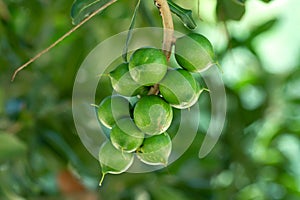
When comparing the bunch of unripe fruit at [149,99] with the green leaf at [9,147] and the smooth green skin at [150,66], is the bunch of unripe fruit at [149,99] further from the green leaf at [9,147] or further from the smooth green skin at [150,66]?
the green leaf at [9,147]

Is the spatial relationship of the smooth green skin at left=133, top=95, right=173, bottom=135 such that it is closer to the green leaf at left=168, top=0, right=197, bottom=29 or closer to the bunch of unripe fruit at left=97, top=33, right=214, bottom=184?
the bunch of unripe fruit at left=97, top=33, right=214, bottom=184

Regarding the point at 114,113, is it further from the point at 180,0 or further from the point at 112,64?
the point at 180,0

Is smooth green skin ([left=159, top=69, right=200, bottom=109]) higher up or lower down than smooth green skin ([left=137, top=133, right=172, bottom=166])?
higher up

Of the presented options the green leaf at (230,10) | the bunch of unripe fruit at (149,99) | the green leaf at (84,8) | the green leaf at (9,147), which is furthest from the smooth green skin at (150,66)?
the green leaf at (9,147)

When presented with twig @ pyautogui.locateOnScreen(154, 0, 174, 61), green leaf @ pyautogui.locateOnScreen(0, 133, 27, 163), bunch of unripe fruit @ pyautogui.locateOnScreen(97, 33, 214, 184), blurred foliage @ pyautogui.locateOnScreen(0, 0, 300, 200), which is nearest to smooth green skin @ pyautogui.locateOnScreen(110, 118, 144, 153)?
bunch of unripe fruit @ pyautogui.locateOnScreen(97, 33, 214, 184)

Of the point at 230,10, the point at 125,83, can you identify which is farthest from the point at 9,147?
the point at 125,83

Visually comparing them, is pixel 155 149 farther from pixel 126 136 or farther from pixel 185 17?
pixel 185 17
